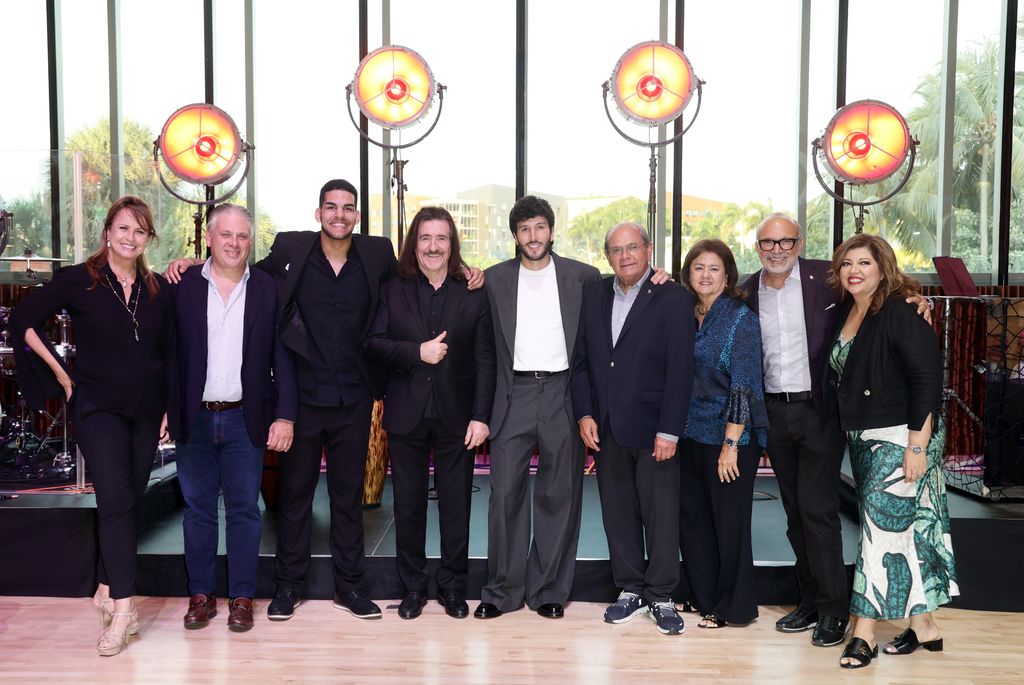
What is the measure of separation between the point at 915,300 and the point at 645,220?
354 centimetres

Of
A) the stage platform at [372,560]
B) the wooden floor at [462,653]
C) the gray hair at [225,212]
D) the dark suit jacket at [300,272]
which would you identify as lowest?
the wooden floor at [462,653]

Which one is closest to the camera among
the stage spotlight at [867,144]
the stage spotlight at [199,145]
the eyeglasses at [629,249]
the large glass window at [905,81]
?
the eyeglasses at [629,249]

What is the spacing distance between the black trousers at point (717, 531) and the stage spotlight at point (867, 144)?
6.07ft

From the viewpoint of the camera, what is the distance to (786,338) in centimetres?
310

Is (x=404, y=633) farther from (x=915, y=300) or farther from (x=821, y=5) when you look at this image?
(x=821, y=5)

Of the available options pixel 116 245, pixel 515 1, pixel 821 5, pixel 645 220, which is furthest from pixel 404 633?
pixel 821 5

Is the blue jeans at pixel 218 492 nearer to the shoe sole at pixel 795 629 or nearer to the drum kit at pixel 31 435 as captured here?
the drum kit at pixel 31 435

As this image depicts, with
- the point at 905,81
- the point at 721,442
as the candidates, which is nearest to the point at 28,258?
the point at 721,442

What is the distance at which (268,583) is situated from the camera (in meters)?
3.48

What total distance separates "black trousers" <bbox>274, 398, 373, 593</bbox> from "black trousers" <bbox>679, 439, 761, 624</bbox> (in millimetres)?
1248

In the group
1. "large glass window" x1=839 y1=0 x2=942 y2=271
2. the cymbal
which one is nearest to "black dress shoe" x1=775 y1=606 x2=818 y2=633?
the cymbal

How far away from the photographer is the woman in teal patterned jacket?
3023 millimetres

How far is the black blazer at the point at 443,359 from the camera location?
3164 mm

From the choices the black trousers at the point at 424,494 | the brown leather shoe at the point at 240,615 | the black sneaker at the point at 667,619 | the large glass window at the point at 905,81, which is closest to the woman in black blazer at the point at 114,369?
the brown leather shoe at the point at 240,615
